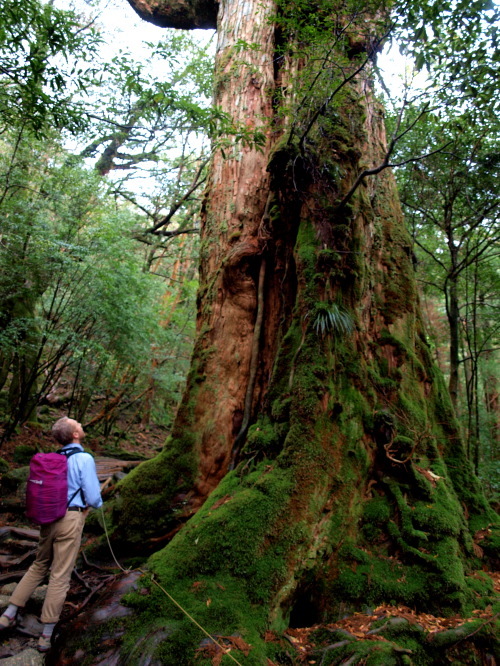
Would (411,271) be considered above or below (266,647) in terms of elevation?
above

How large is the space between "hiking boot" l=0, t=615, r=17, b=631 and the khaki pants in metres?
0.09

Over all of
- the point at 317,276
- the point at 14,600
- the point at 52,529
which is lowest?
the point at 14,600

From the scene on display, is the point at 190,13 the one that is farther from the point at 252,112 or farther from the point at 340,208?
the point at 340,208

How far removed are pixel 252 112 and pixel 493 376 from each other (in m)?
11.8

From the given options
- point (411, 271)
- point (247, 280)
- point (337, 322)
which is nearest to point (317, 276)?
point (337, 322)

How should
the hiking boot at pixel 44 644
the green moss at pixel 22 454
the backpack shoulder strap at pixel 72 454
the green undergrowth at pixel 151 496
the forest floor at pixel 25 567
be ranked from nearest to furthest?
the hiking boot at pixel 44 644 → the forest floor at pixel 25 567 → the backpack shoulder strap at pixel 72 454 → the green undergrowth at pixel 151 496 → the green moss at pixel 22 454

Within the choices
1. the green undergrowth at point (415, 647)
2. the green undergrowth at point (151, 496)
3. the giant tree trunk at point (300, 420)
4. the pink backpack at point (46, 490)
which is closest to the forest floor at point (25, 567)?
the green undergrowth at point (151, 496)

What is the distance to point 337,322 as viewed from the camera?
372cm

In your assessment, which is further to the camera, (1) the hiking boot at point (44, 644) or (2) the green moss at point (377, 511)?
(2) the green moss at point (377, 511)

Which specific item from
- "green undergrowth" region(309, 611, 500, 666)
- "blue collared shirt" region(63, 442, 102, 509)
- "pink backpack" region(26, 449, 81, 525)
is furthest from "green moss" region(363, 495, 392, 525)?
"pink backpack" region(26, 449, 81, 525)

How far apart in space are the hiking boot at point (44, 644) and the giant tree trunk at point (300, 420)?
2.51ft

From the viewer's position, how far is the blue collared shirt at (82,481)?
3.15 meters

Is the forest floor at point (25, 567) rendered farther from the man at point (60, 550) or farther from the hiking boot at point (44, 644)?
the man at point (60, 550)

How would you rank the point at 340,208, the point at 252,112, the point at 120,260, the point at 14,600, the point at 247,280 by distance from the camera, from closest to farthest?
the point at 14,600 < the point at 340,208 < the point at 247,280 < the point at 252,112 < the point at 120,260
